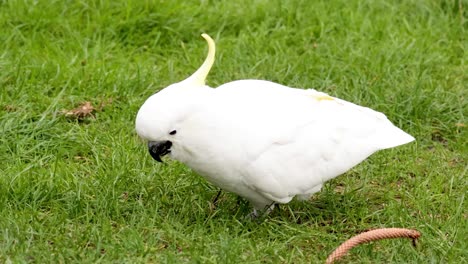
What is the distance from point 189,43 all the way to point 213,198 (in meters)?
1.53

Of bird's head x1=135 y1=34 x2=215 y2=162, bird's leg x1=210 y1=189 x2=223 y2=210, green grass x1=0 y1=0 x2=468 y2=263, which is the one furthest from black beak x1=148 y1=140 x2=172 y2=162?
bird's leg x1=210 y1=189 x2=223 y2=210

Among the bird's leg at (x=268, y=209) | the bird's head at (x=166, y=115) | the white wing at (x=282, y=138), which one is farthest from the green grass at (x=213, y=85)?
the bird's head at (x=166, y=115)

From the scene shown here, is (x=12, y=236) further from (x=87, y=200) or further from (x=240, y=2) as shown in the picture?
(x=240, y=2)

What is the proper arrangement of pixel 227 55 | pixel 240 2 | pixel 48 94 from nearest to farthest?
pixel 48 94
pixel 227 55
pixel 240 2

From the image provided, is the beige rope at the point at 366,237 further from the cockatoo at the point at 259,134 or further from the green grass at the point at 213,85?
the cockatoo at the point at 259,134

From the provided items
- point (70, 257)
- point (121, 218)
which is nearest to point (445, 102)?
point (121, 218)

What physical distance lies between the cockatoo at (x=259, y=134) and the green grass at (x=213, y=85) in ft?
0.69

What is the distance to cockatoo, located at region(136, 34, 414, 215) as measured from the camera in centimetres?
317

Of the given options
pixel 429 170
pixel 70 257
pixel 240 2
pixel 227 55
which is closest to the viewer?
pixel 70 257

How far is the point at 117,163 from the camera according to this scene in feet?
12.5

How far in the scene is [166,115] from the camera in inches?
122

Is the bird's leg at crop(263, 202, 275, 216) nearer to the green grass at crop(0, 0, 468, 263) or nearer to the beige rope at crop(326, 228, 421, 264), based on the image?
the green grass at crop(0, 0, 468, 263)

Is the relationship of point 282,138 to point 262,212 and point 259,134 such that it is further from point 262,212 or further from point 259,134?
point 262,212

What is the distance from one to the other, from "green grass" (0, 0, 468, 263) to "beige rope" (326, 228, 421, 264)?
78 millimetres
